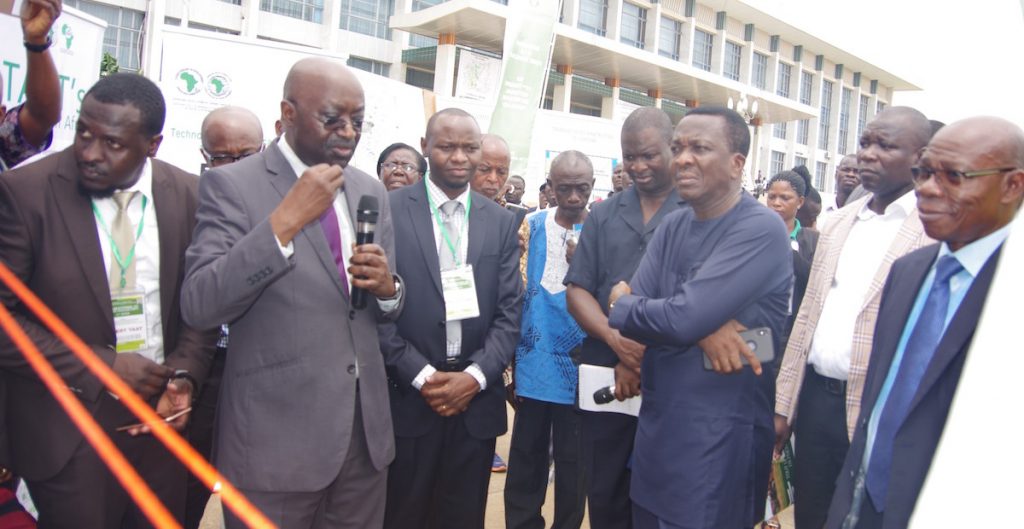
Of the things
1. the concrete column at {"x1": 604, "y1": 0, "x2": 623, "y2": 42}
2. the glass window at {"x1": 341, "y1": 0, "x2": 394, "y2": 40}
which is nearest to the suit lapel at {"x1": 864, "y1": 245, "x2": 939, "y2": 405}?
the glass window at {"x1": 341, "y1": 0, "x2": 394, "y2": 40}

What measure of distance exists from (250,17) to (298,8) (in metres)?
2.46

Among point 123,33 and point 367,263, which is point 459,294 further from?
point 123,33

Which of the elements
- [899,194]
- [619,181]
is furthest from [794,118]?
[899,194]

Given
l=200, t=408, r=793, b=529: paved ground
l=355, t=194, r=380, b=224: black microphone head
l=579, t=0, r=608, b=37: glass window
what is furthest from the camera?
l=579, t=0, r=608, b=37: glass window

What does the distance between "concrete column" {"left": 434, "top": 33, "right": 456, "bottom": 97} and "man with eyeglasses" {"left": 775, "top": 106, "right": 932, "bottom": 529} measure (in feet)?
81.6

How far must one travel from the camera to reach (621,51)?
31.1 meters

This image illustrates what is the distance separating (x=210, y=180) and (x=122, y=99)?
1.68 ft

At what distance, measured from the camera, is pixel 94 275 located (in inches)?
89.9

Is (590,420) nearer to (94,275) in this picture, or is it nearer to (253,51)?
(94,275)

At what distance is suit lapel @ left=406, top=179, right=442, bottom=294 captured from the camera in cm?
310

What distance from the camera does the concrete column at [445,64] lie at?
88.3 feet

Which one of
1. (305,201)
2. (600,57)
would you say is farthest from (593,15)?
(305,201)

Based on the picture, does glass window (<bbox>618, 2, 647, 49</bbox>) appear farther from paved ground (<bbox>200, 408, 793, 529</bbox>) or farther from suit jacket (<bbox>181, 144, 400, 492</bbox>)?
suit jacket (<bbox>181, 144, 400, 492</bbox>)

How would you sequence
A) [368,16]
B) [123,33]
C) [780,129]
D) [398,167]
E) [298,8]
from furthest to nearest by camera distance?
[780,129] < [368,16] < [298,8] < [123,33] < [398,167]
